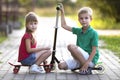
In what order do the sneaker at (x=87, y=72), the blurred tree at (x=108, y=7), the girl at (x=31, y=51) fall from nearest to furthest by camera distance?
the sneaker at (x=87, y=72) → the girl at (x=31, y=51) → the blurred tree at (x=108, y=7)

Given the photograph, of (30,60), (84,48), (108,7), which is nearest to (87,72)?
(84,48)

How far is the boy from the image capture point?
745 cm

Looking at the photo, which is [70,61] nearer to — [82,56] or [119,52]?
[82,56]

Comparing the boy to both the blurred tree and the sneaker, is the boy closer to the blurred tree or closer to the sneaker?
the sneaker

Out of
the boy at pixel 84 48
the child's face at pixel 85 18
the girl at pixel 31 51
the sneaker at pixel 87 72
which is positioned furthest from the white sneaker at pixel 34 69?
the child's face at pixel 85 18

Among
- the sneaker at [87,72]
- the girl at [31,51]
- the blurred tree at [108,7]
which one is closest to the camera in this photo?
the sneaker at [87,72]

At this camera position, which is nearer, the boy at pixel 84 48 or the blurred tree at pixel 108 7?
the boy at pixel 84 48

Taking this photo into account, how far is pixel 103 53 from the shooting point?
36.2ft

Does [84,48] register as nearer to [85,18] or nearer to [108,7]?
[85,18]

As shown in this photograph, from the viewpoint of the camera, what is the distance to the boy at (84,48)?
293 inches

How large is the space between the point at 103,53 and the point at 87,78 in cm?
404

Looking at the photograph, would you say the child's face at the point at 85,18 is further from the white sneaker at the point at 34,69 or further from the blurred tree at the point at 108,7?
the blurred tree at the point at 108,7

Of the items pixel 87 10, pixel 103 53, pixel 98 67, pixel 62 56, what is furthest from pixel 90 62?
pixel 103 53

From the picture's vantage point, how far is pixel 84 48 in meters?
7.65
